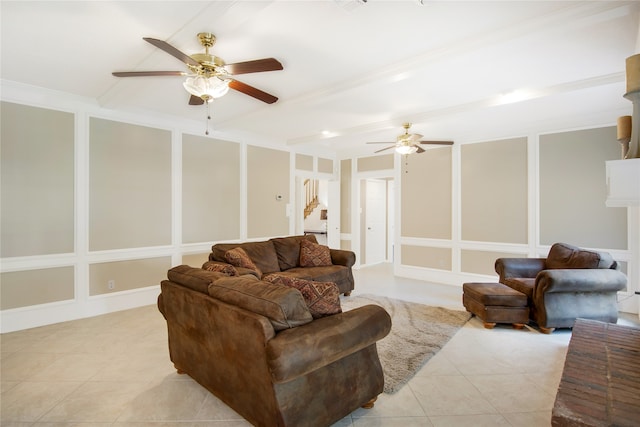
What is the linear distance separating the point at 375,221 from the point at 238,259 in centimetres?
442

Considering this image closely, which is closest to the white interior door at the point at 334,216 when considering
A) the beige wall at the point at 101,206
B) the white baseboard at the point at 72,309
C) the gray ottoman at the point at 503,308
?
the beige wall at the point at 101,206

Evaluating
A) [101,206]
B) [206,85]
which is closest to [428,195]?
[206,85]

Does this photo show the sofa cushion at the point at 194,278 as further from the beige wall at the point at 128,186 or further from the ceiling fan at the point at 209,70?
the beige wall at the point at 128,186

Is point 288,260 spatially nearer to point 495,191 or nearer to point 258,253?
point 258,253

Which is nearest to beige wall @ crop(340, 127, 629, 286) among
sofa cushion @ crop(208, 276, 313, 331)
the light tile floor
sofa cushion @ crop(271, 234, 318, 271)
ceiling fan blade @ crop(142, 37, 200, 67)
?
the light tile floor

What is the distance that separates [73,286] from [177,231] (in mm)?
1362

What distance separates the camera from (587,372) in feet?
4.55

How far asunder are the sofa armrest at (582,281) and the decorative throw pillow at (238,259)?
10.2 feet

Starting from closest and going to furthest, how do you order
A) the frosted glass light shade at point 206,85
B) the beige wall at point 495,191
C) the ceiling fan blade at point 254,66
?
the ceiling fan blade at point 254,66 < the frosted glass light shade at point 206,85 < the beige wall at point 495,191

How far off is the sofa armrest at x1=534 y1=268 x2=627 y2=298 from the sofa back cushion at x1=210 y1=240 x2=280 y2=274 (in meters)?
3.21

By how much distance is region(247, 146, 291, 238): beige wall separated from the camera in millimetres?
5516

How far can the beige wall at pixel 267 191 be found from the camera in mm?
5516

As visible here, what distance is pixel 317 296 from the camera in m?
1.94

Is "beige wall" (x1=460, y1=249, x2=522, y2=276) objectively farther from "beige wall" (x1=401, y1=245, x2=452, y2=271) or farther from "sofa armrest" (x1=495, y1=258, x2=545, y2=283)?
"sofa armrest" (x1=495, y1=258, x2=545, y2=283)
